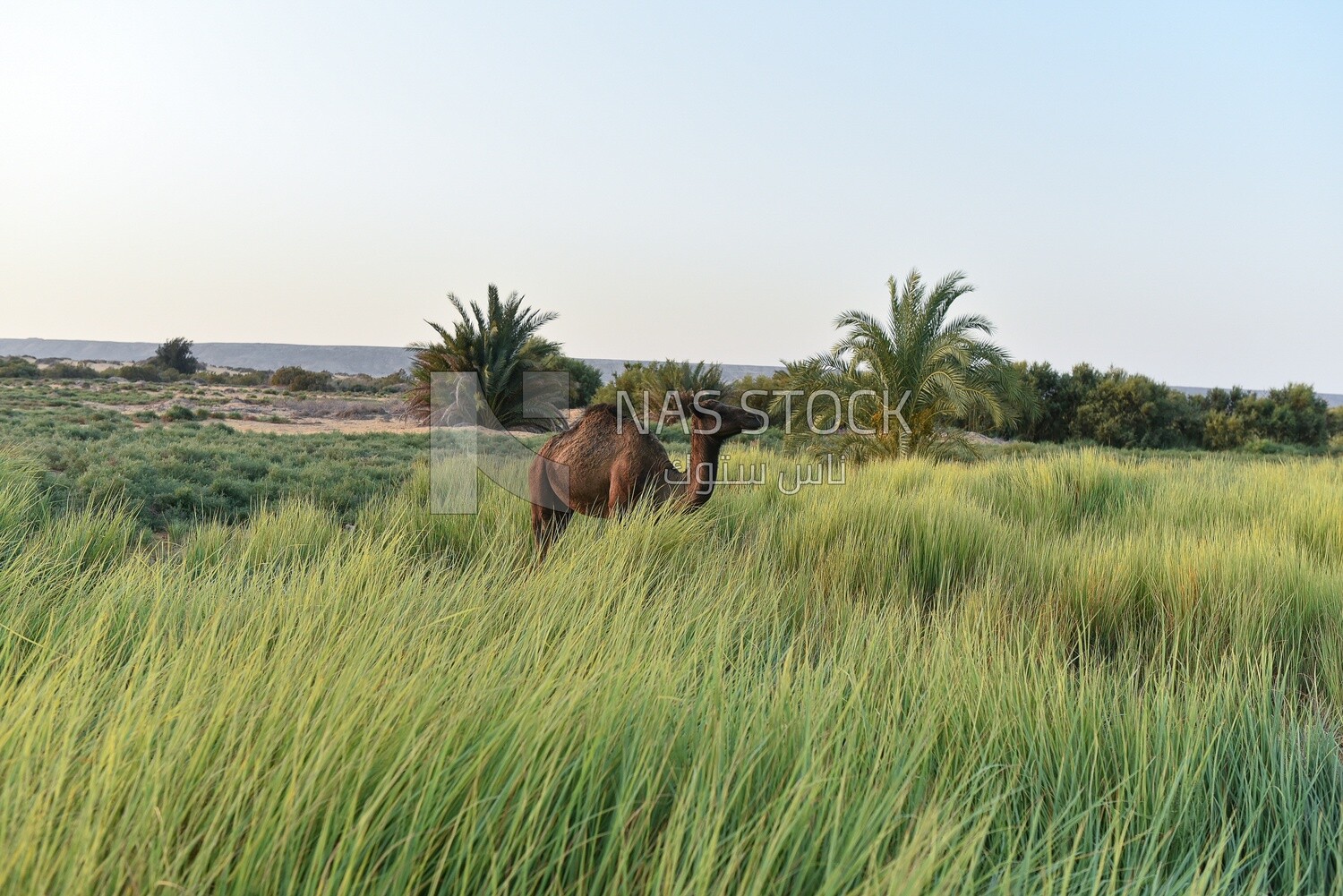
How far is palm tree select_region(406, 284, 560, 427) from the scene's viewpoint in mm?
17109

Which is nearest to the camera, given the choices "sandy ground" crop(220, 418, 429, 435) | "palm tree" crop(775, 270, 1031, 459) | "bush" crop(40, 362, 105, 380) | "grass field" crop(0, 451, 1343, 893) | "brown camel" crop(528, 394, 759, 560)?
"grass field" crop(0, 451, 1343, 893)

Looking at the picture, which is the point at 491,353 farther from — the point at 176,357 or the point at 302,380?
the point at 176,357

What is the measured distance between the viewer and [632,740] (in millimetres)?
1486

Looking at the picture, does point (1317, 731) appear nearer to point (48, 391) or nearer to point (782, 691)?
point (782, 691)

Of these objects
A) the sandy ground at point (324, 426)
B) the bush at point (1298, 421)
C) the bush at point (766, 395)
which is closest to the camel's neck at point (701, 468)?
the bush at point (766, 395)

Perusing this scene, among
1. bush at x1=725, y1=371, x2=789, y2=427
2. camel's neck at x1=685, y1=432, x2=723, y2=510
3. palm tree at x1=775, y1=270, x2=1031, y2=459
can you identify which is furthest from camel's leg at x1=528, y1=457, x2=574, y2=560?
palm tree at x1=775, y1=270, x2=1031, y2=459

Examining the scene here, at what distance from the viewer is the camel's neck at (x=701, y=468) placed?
3.81 m

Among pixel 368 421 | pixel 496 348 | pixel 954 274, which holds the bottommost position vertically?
pixel 368 421

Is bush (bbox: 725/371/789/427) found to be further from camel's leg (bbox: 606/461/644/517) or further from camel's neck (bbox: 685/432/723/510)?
camel's leg (bbox: 606/461/644/517)

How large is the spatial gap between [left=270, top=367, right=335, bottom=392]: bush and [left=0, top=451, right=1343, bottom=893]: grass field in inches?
999

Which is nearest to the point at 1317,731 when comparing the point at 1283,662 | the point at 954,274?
the point at 1283,662

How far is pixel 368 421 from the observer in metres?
18.2

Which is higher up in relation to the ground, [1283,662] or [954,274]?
[954,274]

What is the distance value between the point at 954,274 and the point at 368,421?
13.8 metres
